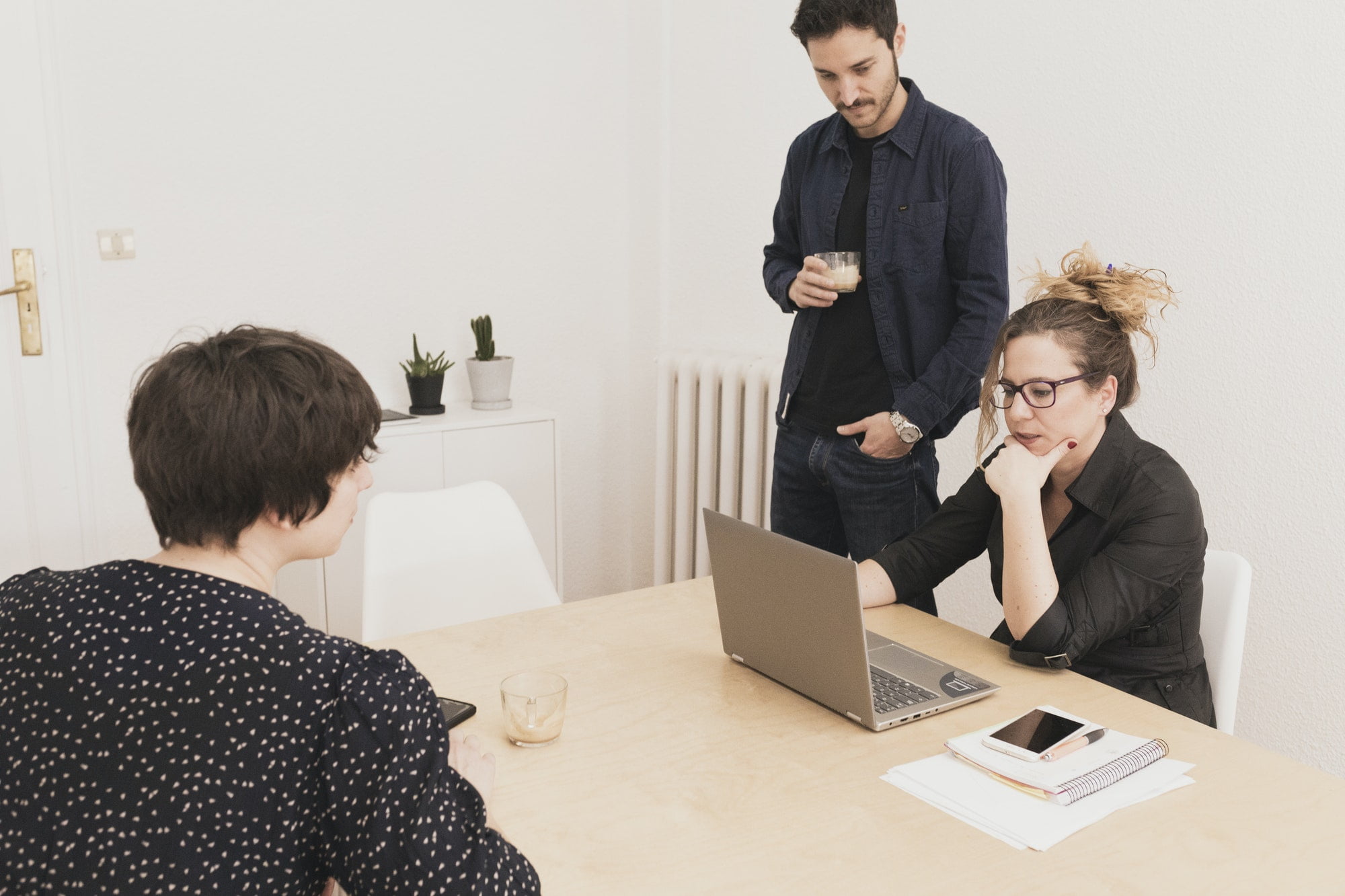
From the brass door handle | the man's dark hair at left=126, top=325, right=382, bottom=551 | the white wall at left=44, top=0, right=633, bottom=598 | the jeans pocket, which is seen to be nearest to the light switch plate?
the white wall at left=44, top=0, right=633, bottom=598

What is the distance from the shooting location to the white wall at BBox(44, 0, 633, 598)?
2.93 meters

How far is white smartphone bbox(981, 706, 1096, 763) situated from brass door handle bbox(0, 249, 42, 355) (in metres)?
2.60

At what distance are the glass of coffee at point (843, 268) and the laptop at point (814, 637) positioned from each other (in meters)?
0.77

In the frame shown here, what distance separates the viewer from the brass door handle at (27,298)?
282 cm

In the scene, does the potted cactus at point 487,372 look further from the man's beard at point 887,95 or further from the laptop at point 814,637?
the laptop at point 814,637

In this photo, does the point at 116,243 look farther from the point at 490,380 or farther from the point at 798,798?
the point at 798,798

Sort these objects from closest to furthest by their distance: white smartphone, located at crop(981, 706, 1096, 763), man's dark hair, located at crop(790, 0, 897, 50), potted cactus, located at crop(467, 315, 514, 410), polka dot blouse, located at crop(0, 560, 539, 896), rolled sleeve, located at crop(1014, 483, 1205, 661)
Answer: polka dot blouse, located at crop(0, 560, 539, 896) < white smartphone, located at crop(981, 706, 1096, 763) < rolled sleeve, located at crop(1014, 483, 1205, 661) < man's dark hair, located at crop(790, 0, 897, 50) < potted cactus, located at crop(467, 315, 514, 410)

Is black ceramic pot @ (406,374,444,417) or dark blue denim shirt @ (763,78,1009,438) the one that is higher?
dark blue denim shirt @ (763,78,1009,438)

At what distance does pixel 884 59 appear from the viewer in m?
2.10

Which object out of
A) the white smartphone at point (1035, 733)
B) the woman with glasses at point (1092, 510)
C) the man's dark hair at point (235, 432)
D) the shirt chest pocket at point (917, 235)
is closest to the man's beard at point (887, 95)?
the shirt chest pocket at point (917, 235)

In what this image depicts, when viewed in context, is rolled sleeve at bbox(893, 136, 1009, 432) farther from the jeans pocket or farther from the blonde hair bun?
the blonde hair bun

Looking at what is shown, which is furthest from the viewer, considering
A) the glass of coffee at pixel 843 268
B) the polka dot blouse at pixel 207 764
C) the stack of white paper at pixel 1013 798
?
the glass of coffee at pixel 843 268

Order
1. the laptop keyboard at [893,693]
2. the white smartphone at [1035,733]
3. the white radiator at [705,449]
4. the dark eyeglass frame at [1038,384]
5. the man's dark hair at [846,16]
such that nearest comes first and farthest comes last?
1. the white smartphone at [1035,733]
2. the laptop keyboard at [893,693]
3. the dark eyeglass frame at [1038,384]
4. the man's dark hair at [846,16]
5. the white radiator at [705,449]

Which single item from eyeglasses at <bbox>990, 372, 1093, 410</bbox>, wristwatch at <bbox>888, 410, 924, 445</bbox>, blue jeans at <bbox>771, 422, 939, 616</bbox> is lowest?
blue jeans at <bbox>771, 422, 939, 616</bbox>
